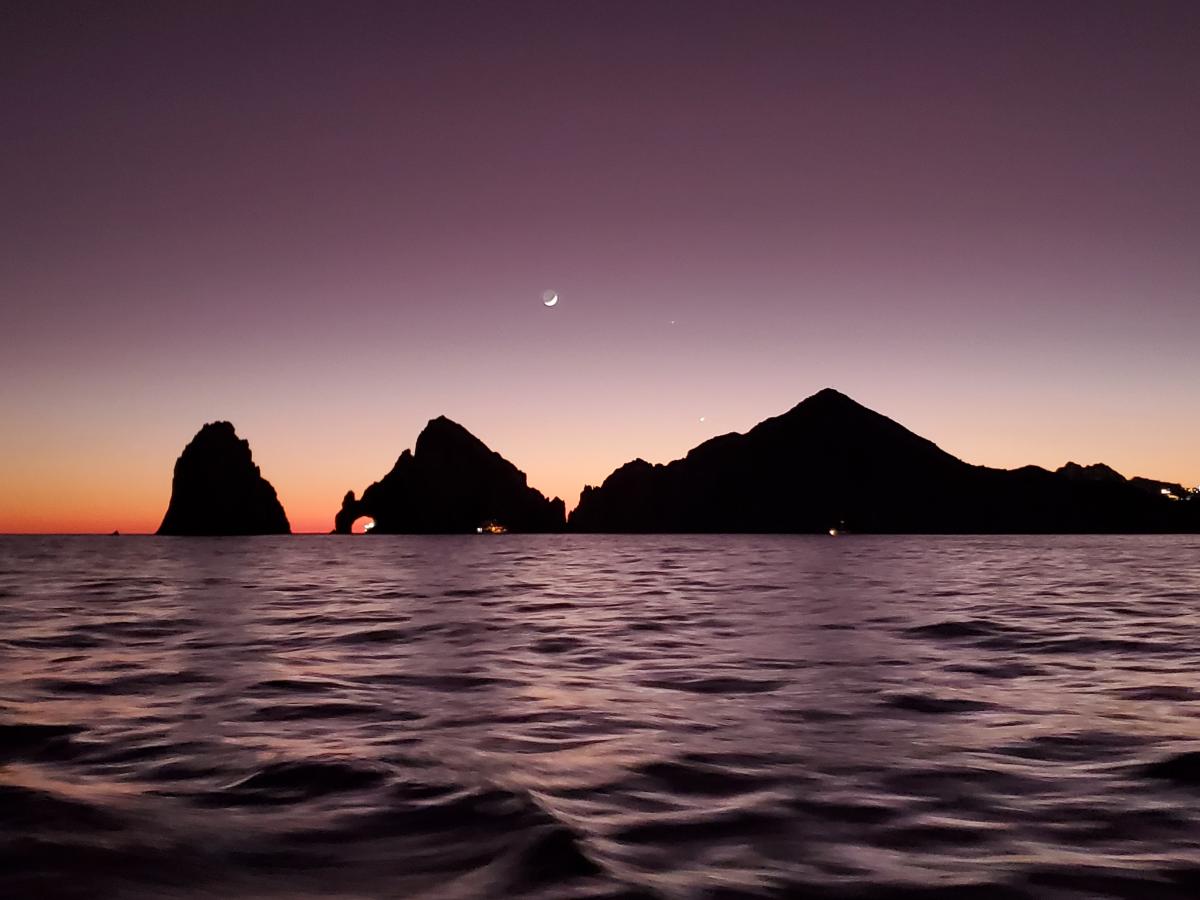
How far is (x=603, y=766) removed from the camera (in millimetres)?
8297

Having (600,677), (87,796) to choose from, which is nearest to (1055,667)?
(600,677)

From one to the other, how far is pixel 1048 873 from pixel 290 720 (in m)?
8.15

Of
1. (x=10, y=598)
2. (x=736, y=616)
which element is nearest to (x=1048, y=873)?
(x=736, y=616)

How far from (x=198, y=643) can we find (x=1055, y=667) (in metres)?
16.7

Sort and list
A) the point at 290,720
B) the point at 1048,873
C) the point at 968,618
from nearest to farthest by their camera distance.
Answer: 1. the point at 1048,873
2. the point at 290,720
3. the point at 968,618

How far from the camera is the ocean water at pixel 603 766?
5578 millimetres

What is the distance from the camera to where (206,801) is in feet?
23.1

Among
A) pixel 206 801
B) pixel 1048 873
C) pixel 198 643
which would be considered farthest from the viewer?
pixel 198 643

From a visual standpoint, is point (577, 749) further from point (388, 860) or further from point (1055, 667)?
point (1055, 667)

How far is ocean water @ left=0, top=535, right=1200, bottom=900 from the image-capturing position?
5.58 m

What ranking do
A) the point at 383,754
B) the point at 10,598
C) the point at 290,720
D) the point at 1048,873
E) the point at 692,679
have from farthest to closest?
the point at 10,598 < the point at 692,679 < the point at 290,720 < the point at 383,754 < the point at 1048,873

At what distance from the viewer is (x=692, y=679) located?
43.9 feet

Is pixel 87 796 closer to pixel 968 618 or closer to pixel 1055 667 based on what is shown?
pixel 1055 667

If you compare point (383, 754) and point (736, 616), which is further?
point (736, 616)
